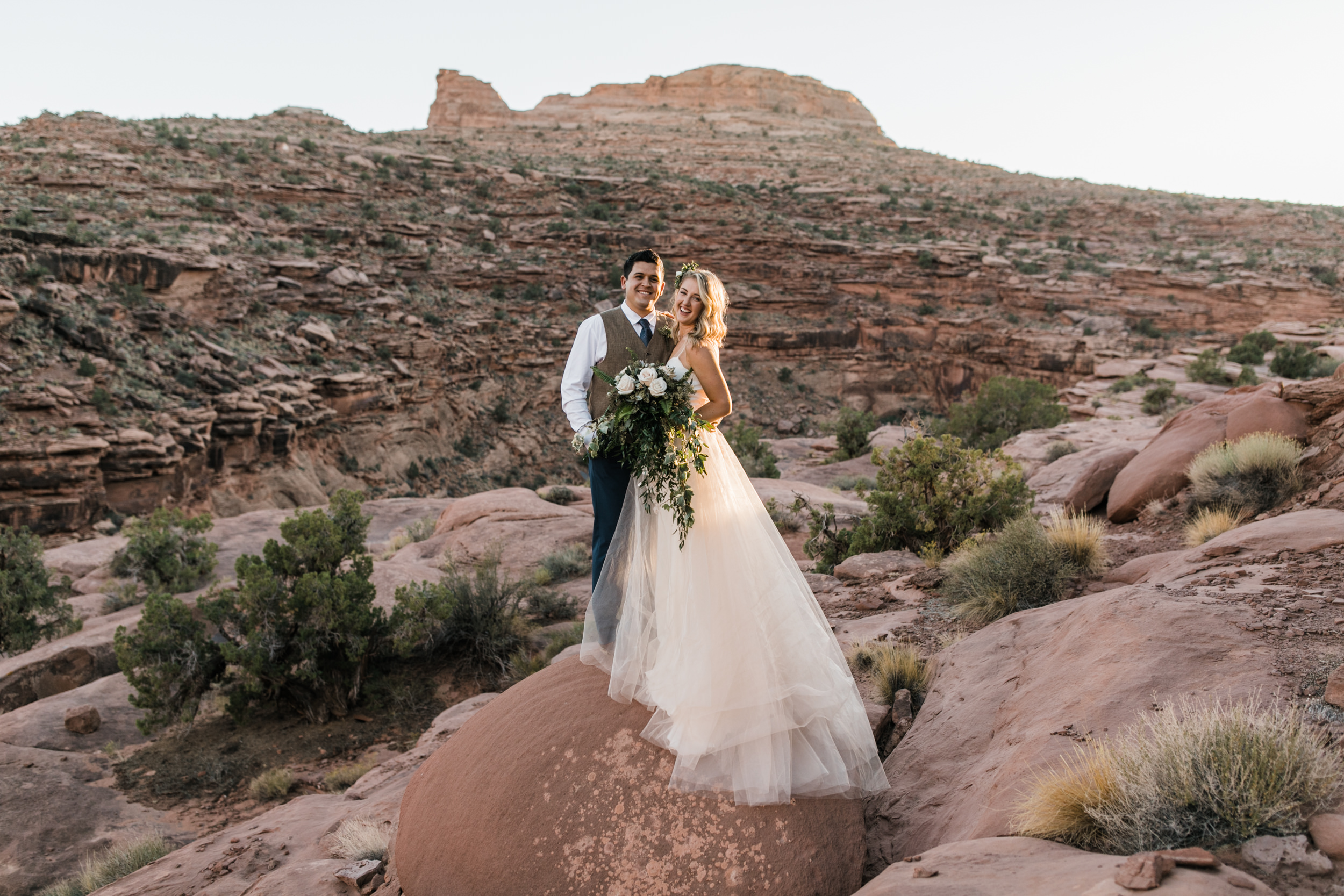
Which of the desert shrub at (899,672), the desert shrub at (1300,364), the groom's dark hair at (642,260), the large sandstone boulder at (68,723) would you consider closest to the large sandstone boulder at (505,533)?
the large sandstone boulder at (68,723)

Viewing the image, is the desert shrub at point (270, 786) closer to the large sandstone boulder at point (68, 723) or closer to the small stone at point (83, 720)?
the large sandstone boulder at point (68, 723)

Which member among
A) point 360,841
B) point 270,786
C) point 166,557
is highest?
point 360,841

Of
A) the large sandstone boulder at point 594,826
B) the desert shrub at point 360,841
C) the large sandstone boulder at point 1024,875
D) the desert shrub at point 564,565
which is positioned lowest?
the desert shrub at point 564,565

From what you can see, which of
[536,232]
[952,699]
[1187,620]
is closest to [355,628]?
[952,699]

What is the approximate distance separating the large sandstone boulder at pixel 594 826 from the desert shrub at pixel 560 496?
10.7 meters

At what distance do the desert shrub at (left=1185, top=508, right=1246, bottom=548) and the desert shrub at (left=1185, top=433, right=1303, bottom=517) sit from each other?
83 millimetres

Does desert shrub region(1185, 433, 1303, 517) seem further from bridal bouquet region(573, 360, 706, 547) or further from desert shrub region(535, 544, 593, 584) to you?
desert shrub region(535, 544, 593, 584)

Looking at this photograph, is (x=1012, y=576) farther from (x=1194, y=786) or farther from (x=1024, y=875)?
(x=1024, y=875)

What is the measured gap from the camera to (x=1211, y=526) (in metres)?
5.95

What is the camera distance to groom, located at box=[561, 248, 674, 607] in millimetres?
4188

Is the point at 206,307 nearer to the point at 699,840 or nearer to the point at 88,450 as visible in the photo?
the point at 88,450

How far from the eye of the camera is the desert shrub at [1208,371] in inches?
803

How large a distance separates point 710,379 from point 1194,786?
2453 mm

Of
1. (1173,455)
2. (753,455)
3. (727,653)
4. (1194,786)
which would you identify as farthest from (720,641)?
(753,455)
